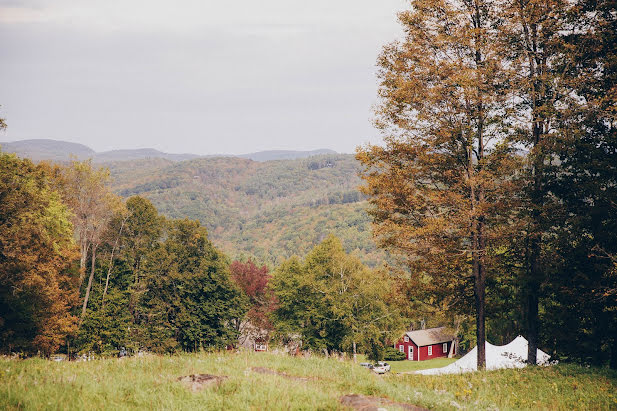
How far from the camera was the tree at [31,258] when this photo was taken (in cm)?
2095

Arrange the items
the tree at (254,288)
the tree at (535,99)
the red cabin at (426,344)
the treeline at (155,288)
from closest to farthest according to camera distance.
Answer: the tree at (535,99) < the treeline at (155,288) < the tree at (254,288) < the red cabin at (426,344)

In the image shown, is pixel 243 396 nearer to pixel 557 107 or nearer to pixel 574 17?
pixel 557 107

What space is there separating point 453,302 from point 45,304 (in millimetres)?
23534

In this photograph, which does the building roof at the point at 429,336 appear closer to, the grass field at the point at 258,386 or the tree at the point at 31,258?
the tree at the point at 31,258

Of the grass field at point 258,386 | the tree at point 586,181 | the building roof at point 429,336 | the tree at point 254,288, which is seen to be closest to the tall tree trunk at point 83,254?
the tree at point 254,288

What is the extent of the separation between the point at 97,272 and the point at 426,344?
46651 millimetres

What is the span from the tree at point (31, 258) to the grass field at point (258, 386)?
14.7 metres

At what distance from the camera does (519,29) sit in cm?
1559

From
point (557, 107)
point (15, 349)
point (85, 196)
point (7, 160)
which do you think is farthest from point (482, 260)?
point (85, 196)

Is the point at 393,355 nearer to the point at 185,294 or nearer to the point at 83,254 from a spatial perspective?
the point at 185,294

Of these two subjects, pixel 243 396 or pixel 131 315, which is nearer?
pixel 243 396

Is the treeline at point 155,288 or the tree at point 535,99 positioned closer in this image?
the tree at point 535,99

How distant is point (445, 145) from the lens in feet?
51.5

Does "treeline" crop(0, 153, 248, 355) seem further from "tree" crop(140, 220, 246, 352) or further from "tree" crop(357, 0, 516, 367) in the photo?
"tree" crop(357, 0, 516, 367)
